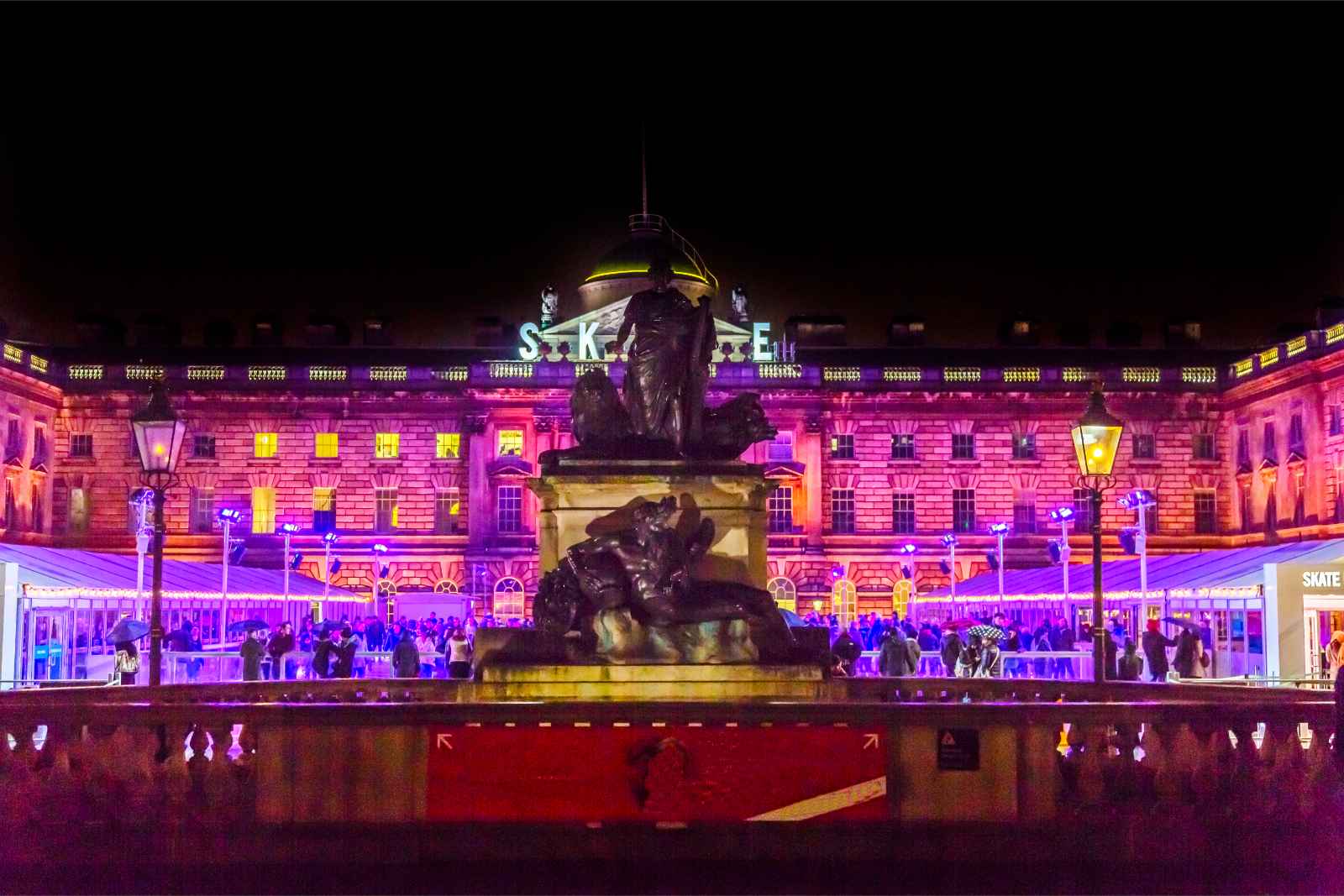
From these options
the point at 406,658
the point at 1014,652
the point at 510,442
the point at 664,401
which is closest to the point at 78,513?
the point at 510,442

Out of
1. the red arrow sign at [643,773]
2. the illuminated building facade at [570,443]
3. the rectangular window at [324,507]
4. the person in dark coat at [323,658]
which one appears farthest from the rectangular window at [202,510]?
the red arrow sign at [643,773]

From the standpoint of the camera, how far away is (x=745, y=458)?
7688 cm

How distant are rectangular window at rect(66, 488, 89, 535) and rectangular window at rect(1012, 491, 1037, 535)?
45.4m

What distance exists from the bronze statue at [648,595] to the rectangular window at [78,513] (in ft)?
224

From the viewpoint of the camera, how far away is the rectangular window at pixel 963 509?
253 ft

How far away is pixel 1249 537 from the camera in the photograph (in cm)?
7500

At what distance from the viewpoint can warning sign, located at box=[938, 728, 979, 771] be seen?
30.8ft

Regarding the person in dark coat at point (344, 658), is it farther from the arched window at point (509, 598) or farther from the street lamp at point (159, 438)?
the arched window at point (509, 598)

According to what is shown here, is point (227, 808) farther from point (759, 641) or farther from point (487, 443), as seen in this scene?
point (487, 443)

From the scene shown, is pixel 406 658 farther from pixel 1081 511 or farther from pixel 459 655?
pixel 1081 511

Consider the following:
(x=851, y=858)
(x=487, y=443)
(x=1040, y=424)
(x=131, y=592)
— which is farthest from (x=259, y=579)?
(x=851, y=858)

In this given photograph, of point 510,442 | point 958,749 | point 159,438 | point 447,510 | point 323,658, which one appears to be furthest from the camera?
point 447,510

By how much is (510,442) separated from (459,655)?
167 feet

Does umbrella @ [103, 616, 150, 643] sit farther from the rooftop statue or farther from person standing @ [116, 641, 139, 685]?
the rooftop statue
